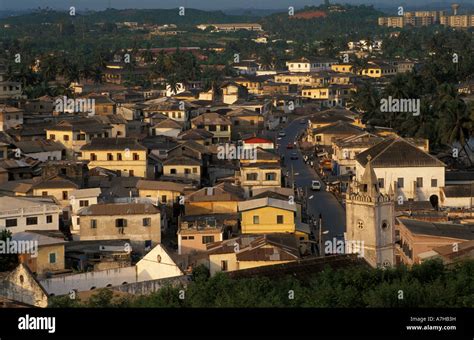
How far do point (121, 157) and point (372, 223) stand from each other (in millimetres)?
7327

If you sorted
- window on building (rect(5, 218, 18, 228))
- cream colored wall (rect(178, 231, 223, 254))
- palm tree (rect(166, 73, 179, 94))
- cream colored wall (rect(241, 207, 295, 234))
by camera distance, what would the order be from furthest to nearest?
palm tree (rect(166, 73, 179, 94)) → cream colored wall (rect(241, 207, 295, 234)) → window on building (rect(5, 218, 18, 228)) → cream colored wall (rect(178, 231, 223, 254))

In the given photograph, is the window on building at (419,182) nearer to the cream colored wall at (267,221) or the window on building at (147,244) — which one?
the cream colored wall at (267,221)

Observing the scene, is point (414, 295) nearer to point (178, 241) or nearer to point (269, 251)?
point (269, 251)

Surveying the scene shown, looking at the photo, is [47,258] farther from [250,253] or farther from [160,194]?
[160,194]

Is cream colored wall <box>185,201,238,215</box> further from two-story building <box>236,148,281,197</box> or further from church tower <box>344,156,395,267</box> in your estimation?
church tower <box>344,156,395,267</box>

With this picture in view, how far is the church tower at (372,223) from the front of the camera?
32.8ft

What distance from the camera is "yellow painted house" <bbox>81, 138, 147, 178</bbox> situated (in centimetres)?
1659

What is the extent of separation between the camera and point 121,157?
54.6 ft

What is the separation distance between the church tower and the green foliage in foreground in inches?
70.1

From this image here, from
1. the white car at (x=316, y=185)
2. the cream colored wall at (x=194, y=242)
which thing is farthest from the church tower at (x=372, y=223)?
the white car at (x=316, y=185)

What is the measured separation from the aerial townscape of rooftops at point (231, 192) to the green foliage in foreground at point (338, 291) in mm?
20

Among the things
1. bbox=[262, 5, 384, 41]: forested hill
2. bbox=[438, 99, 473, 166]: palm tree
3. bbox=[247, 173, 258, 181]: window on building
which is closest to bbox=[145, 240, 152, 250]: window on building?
bbox=[247, 173, 258, 181]: window on building

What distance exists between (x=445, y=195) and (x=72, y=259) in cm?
579

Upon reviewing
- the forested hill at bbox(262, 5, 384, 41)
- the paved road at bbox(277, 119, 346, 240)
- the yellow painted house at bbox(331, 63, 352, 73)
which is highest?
the forested hill at bbox(262, 5, 384, 41)
